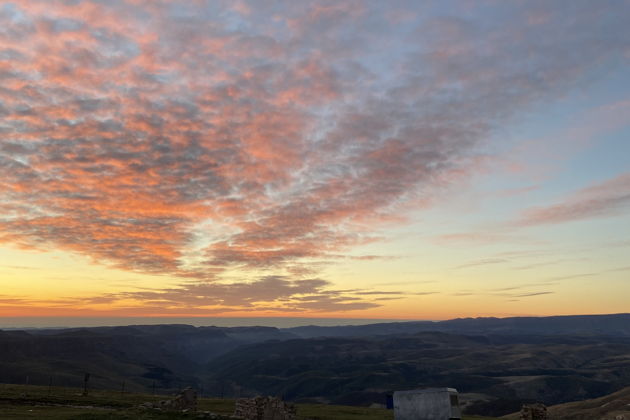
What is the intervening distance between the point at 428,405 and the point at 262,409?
551 inches

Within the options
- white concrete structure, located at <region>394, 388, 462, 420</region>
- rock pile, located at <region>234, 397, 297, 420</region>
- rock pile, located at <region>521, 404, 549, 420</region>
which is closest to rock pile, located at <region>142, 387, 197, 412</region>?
rock pile, located at <region>234, 397, 297, 420</region>

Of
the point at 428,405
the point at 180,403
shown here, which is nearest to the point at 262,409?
the point at 180,403

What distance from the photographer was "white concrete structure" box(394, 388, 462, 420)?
34.5 metres

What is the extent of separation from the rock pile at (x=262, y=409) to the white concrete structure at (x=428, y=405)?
34.9 ft

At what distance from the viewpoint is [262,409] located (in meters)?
40.2

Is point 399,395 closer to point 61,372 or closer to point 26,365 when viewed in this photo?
point 61,372

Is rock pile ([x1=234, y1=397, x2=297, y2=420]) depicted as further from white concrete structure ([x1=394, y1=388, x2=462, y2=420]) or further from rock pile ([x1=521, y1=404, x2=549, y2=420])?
rock pile ([x1=521, y1=404, x2=549, y2=420])

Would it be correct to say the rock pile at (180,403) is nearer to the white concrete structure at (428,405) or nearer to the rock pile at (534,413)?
the white concrete structure at (428,405)

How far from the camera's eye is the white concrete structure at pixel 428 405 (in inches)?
1359

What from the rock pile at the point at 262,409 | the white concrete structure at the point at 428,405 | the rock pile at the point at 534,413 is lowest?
the rock pile at the point at 534,413

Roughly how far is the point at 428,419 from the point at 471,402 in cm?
12007

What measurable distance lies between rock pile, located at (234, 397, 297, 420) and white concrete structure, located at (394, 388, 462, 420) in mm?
A: 10624

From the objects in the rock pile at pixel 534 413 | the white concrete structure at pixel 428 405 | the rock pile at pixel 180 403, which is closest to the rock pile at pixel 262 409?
the rock pile at pixel 180 403

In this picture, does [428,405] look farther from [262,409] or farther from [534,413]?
[534,413]
